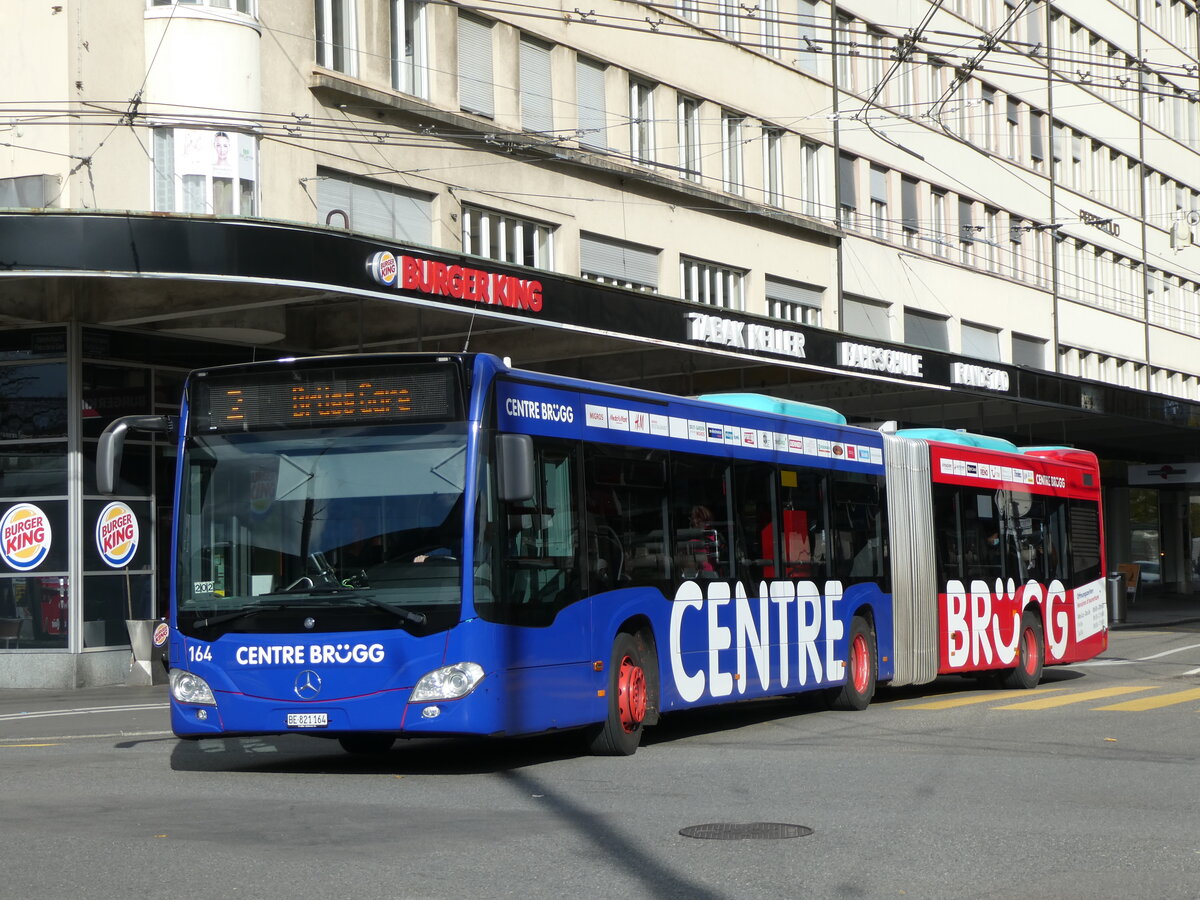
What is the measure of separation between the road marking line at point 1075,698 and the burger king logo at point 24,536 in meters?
12.6

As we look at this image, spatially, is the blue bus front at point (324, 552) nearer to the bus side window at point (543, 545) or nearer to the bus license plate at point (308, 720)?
the bus license plate at point (308, 720)

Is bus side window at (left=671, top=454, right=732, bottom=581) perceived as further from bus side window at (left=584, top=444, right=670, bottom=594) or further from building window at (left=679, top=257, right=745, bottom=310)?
building window at (left=679, top=257, right=745, bottom=310)

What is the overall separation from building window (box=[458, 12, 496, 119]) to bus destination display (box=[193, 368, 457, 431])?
16765 mm

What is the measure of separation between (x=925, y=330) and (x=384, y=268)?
24797mm

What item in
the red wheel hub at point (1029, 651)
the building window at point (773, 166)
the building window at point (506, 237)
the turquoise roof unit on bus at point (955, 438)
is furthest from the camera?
the building window at point (773, 166)

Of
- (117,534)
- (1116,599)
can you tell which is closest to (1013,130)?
(1116,599)

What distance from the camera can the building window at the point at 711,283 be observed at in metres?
33.4

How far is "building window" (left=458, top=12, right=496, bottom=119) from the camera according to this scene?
2769cm

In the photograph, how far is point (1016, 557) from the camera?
19750 mm

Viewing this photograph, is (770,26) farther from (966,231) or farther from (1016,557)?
(1016,557)

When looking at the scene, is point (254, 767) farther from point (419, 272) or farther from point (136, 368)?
point (136, 368)

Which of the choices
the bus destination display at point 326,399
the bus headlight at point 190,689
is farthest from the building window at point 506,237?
the bus headlight at point 190,689

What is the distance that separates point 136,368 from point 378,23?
6477 millimetres

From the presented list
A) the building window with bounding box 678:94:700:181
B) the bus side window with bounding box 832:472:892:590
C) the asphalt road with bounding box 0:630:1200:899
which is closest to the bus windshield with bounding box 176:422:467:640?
the asphalt road with bounding box 0:630:1200:899
